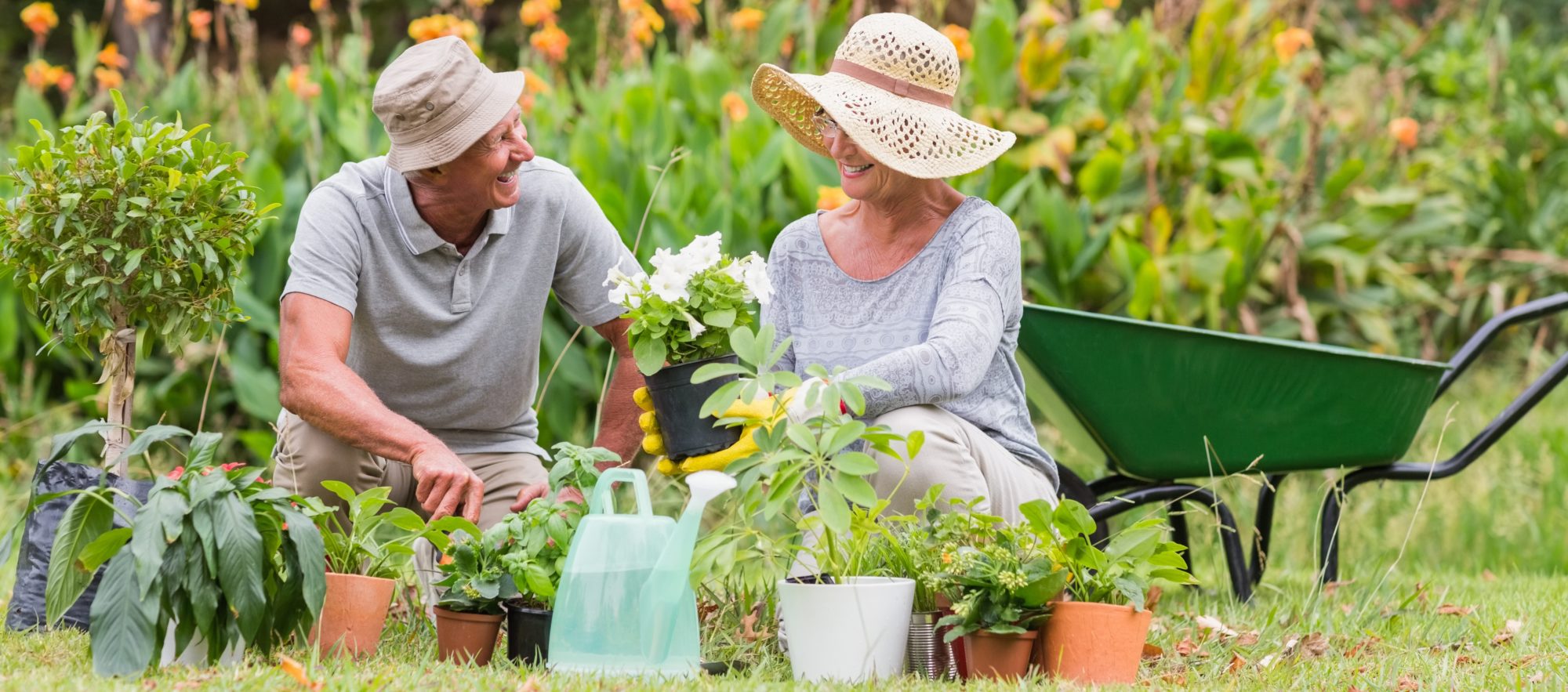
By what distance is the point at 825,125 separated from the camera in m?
2.43

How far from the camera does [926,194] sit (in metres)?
2.38

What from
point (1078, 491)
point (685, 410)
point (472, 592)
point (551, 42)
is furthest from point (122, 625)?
point (551, 42)

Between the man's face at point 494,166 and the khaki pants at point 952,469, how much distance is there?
760mm

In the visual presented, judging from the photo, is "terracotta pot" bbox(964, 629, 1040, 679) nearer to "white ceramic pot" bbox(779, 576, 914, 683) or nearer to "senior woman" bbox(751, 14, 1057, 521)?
"white ceramic pot" bbox(779, 576, 914, 683)

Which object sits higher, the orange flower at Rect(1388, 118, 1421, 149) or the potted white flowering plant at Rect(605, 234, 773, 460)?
the orange flower at Rect(1388, 118, 1421, 149)

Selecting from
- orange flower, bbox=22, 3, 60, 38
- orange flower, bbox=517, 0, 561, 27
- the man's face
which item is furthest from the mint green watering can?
orange flower, bbox=22, 3, 60, 38

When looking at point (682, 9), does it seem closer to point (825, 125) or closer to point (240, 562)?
point (825, 125)

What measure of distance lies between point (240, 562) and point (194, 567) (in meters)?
0.05

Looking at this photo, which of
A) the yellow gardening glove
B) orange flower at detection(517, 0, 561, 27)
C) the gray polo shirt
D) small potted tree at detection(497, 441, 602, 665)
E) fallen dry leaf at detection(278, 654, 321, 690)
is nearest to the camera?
fallen dry leaf at detection(278, 654, 321, 690)

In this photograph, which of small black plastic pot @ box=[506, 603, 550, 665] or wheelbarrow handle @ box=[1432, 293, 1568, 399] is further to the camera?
wheelbarrow handle @ box=[1432, 293, 1568, 399]

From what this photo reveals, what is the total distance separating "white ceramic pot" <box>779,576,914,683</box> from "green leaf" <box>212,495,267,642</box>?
67cm

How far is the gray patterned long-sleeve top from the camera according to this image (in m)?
2.09

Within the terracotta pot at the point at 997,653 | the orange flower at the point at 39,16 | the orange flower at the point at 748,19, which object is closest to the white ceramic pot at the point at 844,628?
the terracotta pot at the point at 997,653

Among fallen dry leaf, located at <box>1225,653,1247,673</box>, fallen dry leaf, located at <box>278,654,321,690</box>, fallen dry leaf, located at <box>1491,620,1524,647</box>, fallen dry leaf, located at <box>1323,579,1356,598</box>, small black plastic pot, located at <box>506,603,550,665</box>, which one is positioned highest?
fallen dry leaf, located at <box>278,654,321,690</box>
